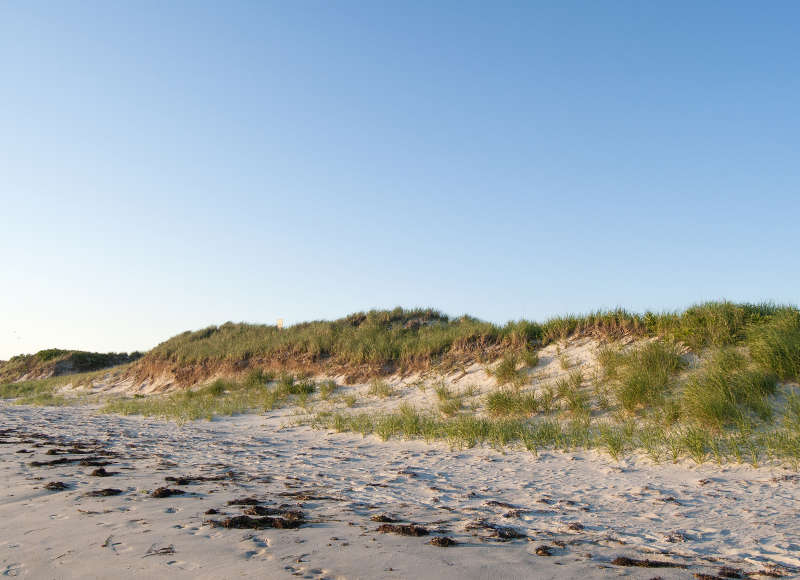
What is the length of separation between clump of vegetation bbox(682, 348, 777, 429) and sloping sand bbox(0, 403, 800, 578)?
1558mm

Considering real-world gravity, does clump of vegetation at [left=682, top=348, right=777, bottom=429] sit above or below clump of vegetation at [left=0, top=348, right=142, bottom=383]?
below

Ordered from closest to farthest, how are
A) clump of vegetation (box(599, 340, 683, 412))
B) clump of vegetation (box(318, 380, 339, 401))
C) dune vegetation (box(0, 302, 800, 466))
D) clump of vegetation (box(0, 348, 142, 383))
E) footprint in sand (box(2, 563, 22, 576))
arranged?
footprint in sand (box(2, 563, 22, 576)), dune vegetation (box(0, 302, 800, 466)), clump of vegetation (box(599, 340, 683, 412)), clump of vegetation (box(318, 380, 339, 401)), clump of vegetation (box(0, 348, 142, 383))

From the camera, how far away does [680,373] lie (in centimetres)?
988

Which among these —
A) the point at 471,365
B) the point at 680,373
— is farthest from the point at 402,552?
the point at 471,365

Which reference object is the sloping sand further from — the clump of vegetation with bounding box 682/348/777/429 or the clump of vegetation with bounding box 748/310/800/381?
the clump of vegetation with bounding box 748/310/800/381

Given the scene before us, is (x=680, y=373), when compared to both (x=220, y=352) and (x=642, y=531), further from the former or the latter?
(x=220, y=352)

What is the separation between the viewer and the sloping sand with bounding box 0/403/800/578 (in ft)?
9.40

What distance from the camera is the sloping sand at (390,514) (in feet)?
9.40

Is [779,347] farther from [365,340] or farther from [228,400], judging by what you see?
[228,400]

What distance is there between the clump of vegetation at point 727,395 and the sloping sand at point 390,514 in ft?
5.11

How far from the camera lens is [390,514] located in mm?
4371

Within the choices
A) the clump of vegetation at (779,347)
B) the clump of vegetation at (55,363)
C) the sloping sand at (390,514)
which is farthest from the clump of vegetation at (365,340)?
the clump of vegetation at (55,363)

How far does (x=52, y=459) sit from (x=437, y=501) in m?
5.19

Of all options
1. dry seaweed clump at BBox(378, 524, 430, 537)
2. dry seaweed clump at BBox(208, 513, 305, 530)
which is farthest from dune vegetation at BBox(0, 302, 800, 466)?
dry seaweed clump at BBox(208, 513, 305, 530)
